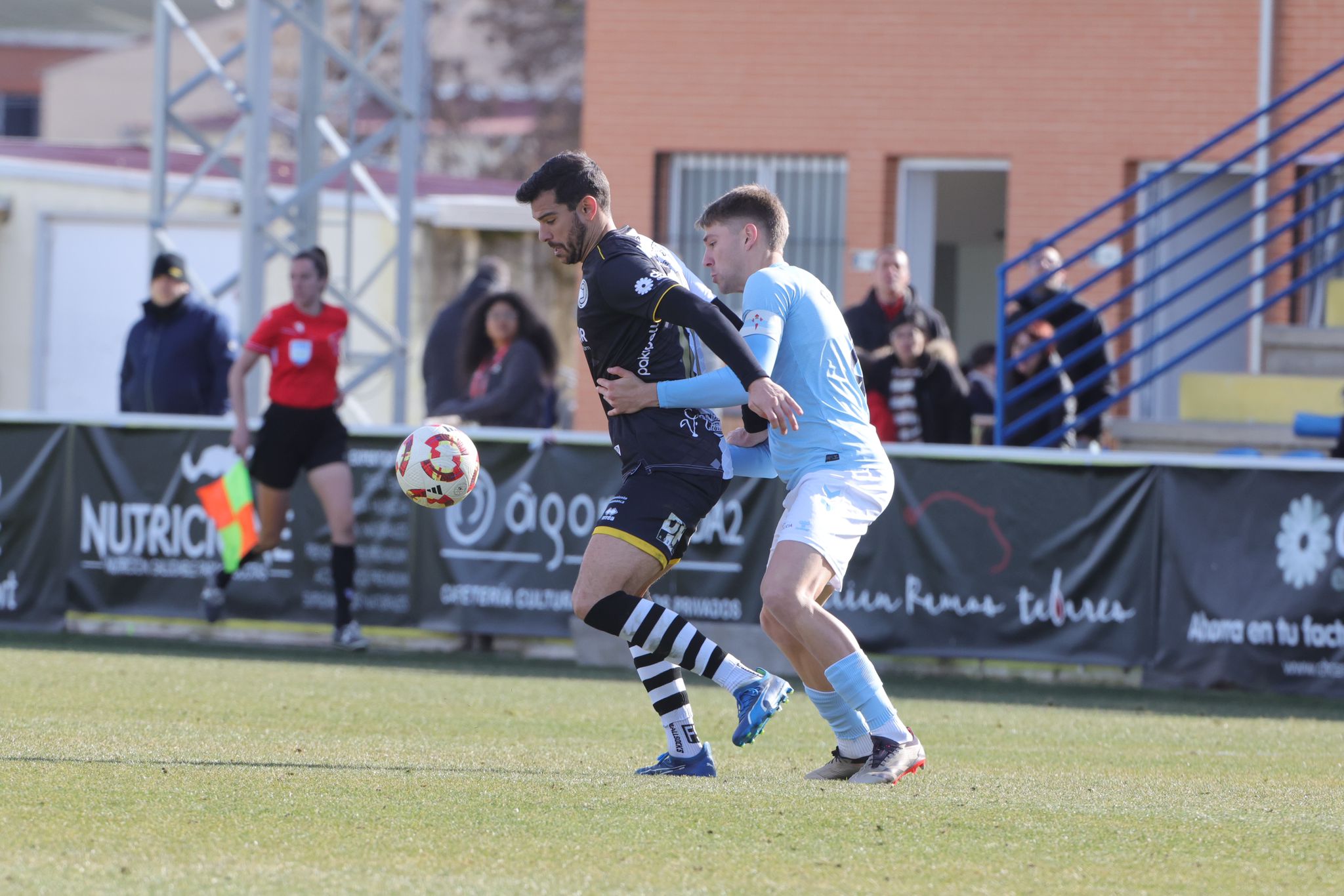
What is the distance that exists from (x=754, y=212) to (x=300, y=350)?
5.75m

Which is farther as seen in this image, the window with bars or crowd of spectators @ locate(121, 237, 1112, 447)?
the window with bars

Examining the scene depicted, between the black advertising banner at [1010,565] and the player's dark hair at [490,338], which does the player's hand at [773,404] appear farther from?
the player's dark hair at [490,338]

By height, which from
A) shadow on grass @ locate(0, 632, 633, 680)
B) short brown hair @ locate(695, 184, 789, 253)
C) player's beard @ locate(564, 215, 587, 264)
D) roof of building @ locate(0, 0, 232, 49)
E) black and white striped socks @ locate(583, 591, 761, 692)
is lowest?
shadow on grass @ locate(0, 632, 633, 680)

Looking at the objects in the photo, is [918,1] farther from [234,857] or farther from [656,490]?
[234,857]

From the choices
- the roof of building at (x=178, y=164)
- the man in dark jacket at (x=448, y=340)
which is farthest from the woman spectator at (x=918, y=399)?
the roof of building at (x=178, y=164)

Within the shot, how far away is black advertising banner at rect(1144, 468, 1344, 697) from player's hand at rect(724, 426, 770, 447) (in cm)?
520

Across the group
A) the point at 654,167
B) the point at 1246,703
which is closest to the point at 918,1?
the point at 654,167

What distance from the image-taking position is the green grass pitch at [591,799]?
496cm

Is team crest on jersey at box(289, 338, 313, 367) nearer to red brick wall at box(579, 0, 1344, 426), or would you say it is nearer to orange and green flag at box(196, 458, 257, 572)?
orange and green flag at box(196, 458, 257, 572)

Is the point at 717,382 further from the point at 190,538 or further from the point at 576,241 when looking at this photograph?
the point at 190,538

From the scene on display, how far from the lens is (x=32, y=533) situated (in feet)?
43.0

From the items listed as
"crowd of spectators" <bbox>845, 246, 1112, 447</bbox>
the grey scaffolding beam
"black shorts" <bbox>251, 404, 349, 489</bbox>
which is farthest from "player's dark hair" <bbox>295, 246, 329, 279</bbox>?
"crowd of spectators" <bbox>845, 246, 1112, 447</bbox>

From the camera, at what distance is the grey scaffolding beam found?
14406 millimetres

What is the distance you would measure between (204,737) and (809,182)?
1129 cm
